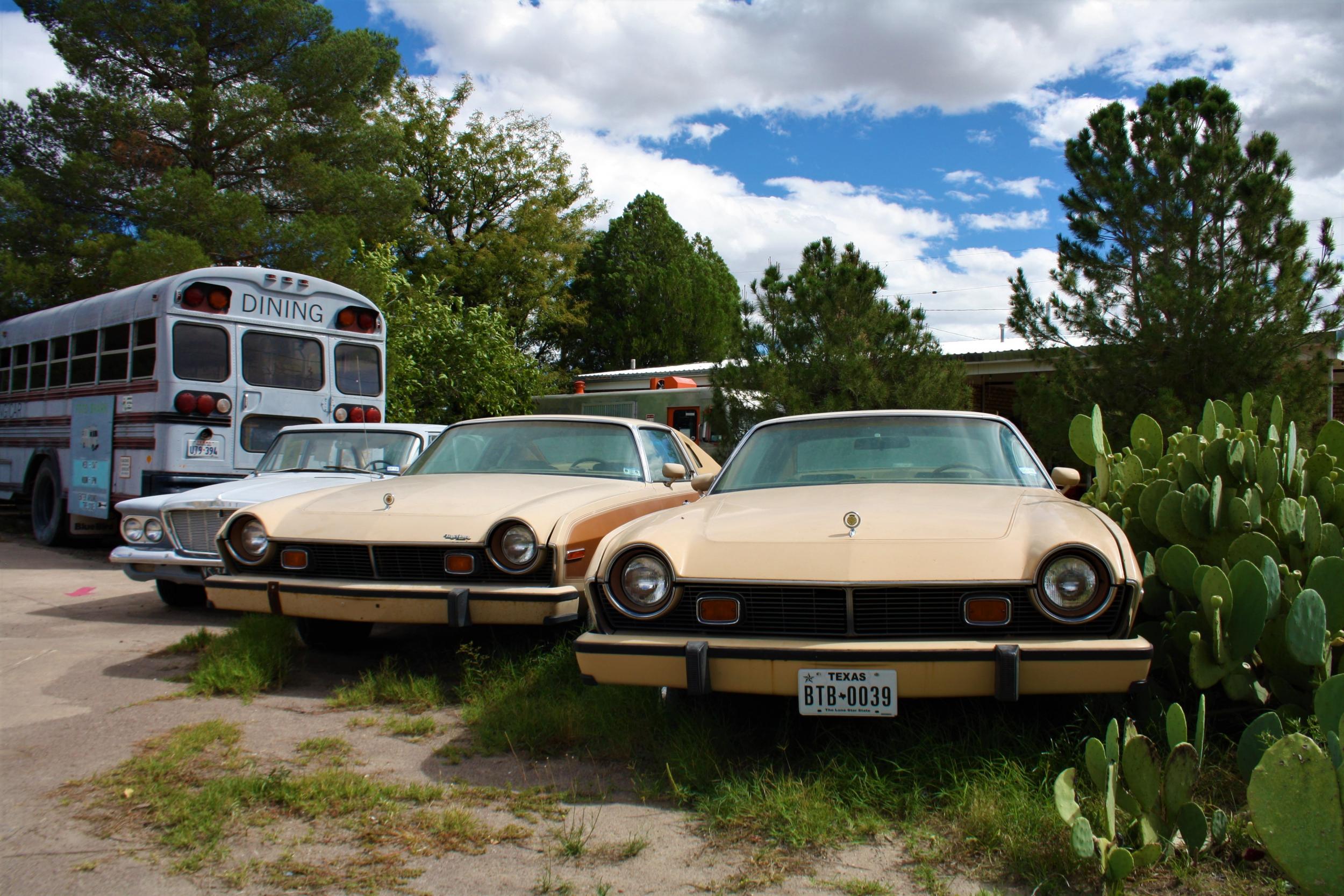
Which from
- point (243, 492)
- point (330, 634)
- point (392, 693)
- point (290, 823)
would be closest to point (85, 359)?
point (243, 492)

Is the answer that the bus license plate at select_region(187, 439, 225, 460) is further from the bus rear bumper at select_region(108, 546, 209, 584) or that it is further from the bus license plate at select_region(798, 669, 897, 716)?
the bus license plate at select_region(798, 669, 897, 716)

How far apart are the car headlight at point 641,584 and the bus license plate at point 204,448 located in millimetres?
7273

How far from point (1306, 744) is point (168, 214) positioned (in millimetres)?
18360

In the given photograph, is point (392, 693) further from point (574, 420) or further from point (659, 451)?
point (659, 451)

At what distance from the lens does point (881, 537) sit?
3.47 metres

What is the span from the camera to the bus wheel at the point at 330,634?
564 cm

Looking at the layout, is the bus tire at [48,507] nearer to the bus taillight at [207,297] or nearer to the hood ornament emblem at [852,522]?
the bus taillight at [207,297]

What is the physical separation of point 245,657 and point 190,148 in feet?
55.2

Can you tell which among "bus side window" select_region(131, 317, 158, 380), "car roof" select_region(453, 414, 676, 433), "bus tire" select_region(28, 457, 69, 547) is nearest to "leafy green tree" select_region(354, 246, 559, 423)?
"bus tire" select_region(28, 457, 69, 547)

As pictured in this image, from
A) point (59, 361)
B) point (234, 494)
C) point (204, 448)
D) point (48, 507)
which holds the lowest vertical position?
point (48, 507)

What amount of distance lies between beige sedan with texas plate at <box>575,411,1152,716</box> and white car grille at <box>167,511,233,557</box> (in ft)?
12.9

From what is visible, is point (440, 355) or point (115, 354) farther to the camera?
point (440, 355)

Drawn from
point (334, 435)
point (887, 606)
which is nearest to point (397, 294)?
point (334, 435)

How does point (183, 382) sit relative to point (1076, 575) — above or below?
above
